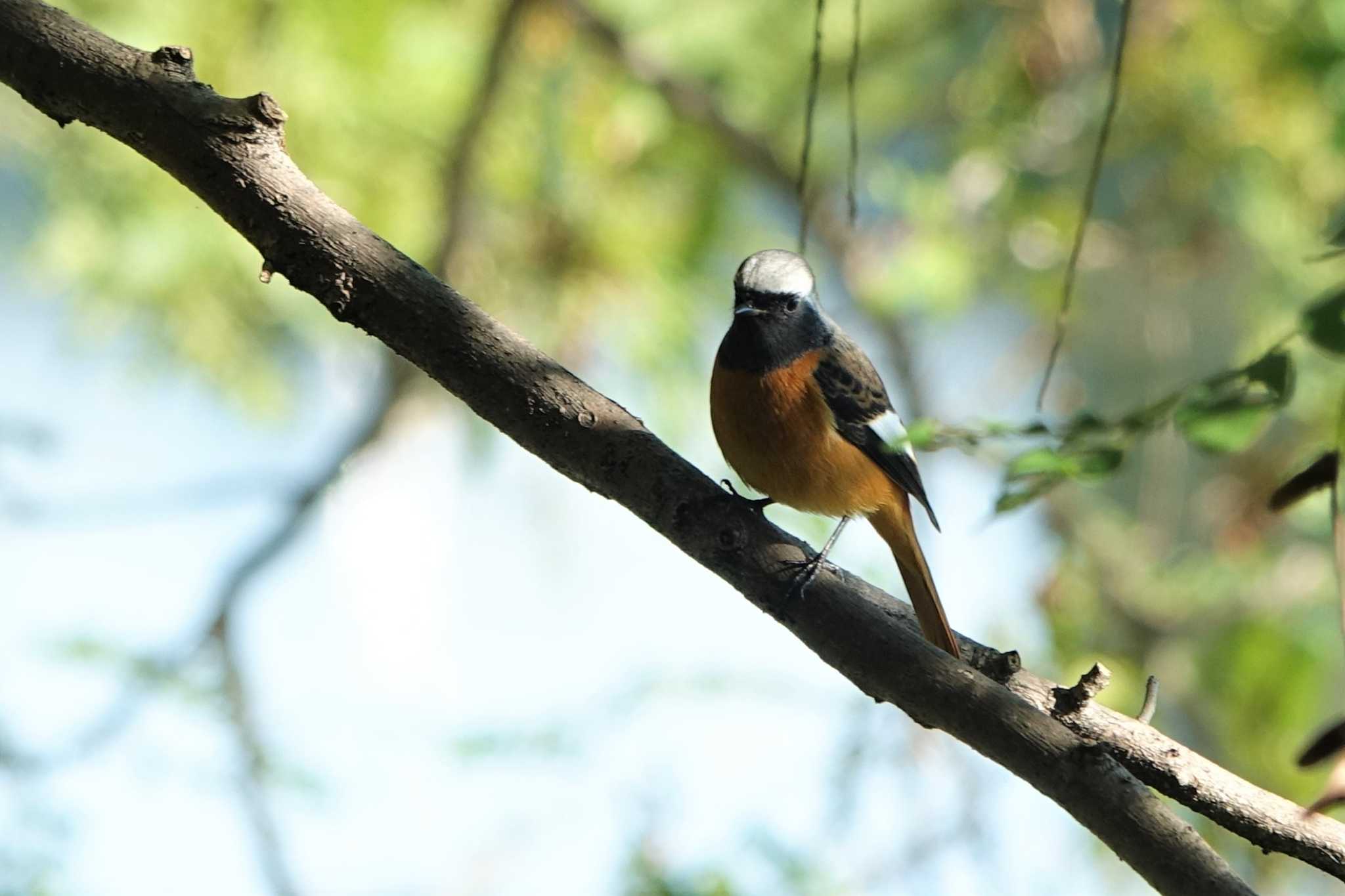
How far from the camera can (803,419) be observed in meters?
3.04

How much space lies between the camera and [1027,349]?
6.40m

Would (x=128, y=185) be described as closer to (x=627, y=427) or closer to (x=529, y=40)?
(x=529, y=40)

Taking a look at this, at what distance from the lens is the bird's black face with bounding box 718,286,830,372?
123 inches

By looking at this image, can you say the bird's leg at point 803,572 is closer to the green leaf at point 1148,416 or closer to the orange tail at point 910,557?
the green leaf at point 1148,416

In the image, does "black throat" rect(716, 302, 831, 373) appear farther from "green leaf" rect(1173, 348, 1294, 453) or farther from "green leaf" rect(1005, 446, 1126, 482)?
"green leaf" rect(1173, 348, 1294, 453)

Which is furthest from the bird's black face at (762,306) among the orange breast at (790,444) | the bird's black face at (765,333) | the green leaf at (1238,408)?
the green leaf at (1238,408)

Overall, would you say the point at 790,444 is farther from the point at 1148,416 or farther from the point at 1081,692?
the point at 1148,416

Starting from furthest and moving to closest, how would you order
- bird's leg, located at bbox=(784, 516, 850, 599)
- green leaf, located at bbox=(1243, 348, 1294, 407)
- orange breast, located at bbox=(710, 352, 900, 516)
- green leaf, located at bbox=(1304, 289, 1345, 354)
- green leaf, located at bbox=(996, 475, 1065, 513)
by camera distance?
orange breast, located at bbox=(710, 352, 900, 516), bird's leg, located at bbox=(784, 516, 850, 599), green leaf, located at bbox=(996, 475, 1065, 513), green leaf, located at bbox=(1243, 348, 1294, 407), green leaf, located at bbox=(1304, 289, 1345, 354)

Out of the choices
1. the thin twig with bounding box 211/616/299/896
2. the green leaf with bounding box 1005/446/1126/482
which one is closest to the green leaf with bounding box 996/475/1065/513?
the green leaf with bounding box 1005/446/1126/482

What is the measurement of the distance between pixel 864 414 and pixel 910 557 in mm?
378

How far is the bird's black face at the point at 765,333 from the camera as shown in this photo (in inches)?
123

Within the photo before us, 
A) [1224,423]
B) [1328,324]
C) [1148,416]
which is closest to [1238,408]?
[1224,423]

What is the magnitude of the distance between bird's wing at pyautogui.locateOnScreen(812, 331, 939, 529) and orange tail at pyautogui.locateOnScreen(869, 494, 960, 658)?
3.3 inches

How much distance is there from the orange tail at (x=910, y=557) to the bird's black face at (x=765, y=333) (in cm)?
47
